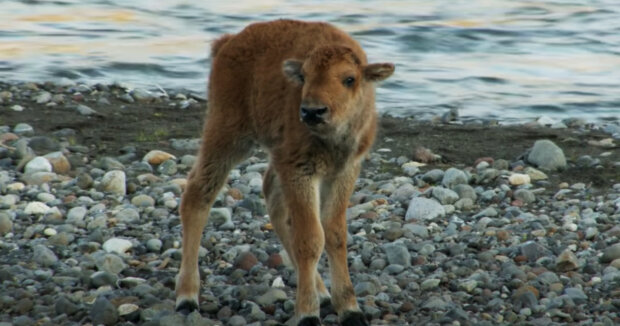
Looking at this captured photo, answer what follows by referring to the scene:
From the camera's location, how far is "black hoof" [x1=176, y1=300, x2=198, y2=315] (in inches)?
308

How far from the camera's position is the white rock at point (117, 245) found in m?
9.11

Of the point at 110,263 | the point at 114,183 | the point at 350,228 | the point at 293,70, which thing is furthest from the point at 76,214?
the point at 293,70

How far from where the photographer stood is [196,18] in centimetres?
2502

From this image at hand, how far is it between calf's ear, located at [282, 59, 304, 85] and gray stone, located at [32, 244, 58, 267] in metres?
2.69

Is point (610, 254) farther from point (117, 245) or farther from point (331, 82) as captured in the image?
point (117, 245)

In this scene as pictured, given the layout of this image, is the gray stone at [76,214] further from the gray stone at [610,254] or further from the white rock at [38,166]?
the gray stone at [610,254]

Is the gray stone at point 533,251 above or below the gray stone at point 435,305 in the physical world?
below

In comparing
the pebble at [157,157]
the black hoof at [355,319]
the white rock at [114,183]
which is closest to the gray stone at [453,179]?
the pebble at [157,157]

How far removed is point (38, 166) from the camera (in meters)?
11.6

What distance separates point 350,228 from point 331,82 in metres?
3.02

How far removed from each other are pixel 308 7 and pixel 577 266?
1802cm

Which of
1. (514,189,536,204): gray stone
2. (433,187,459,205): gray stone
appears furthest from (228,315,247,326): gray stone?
(514,189,536,204): gray stone

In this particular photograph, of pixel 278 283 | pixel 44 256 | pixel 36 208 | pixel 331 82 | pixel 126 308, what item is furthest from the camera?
pixel 36 208

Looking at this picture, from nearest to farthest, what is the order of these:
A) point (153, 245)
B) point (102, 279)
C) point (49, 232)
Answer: point (102, 279)
point (153, 245)
point (49, 232)
